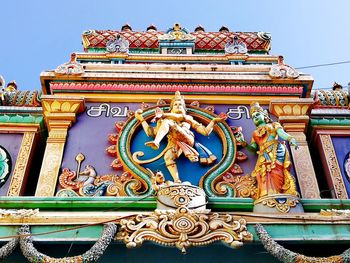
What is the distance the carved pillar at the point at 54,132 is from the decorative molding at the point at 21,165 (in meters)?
0.33

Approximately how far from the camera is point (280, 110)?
8.83 m

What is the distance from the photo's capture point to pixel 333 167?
26.7 ft

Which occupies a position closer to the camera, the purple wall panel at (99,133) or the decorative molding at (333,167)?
the decorative molding at (333,167)

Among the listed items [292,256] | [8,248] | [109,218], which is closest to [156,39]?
[109,218]

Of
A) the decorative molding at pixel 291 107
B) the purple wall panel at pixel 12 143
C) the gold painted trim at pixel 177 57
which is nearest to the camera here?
the purple wall panel at pixel 12 143

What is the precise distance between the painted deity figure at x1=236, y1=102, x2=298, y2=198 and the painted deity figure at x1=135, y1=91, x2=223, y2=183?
0.72 meters

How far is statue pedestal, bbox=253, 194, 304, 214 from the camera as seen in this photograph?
22.2 feet

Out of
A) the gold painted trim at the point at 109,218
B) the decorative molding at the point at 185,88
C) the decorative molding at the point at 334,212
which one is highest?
the decorative molding at the point at 185,88

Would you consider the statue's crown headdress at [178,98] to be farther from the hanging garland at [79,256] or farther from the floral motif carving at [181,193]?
the hanging garland at [79,256]

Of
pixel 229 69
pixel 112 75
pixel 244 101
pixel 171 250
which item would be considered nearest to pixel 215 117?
pixel 244 101

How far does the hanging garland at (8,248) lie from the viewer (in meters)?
5.90

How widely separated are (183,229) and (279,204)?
1.42 metres

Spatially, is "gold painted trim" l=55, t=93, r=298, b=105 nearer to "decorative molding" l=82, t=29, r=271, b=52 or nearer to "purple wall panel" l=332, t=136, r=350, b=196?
"purple wall panel" l=332, t=136, r=350, b=196

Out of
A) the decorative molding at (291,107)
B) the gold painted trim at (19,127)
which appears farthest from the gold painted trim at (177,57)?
the gold painted trim at (19,127)
